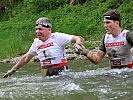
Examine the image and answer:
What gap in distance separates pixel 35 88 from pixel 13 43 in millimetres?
12645

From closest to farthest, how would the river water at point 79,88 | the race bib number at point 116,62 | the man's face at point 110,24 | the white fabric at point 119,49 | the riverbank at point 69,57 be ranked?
the river water at point 79,88, the man's face at point 110,24, the white fabric at point 119,49, the race bib number at point 116,62, the riverbank at point 69,57

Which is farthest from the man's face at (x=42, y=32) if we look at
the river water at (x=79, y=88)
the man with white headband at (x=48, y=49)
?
the river water at (x=79, y=88)

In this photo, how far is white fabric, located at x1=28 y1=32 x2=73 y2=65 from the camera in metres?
7.97

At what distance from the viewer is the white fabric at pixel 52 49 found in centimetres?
797

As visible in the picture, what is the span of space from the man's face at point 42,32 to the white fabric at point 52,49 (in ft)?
0.30

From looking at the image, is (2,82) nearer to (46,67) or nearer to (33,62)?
(46,67)

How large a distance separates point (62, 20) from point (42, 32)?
599 inches

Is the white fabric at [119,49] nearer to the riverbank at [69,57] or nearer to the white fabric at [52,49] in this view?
the white fabric at [52,49]

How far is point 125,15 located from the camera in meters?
19.8

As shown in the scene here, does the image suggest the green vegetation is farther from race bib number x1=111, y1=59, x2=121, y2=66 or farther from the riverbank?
race bib number x1=111, y1=59, x2=121, y2=66

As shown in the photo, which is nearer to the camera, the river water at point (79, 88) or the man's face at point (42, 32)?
the river water at point (79, 88)

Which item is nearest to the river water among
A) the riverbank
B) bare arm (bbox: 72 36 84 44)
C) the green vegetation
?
bare arm (bbox: 72 36 84 44)

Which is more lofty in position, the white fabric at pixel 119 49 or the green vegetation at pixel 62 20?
the green vegetation at pixel 62 20

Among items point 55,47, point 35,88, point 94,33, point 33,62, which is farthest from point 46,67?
point 94,33
